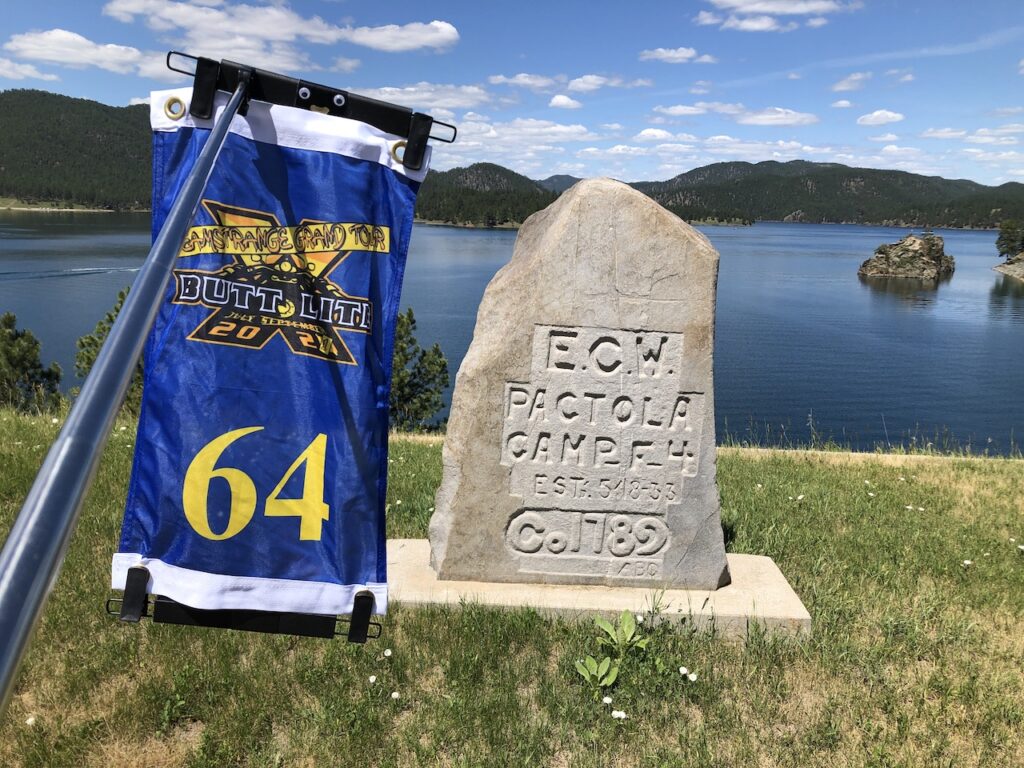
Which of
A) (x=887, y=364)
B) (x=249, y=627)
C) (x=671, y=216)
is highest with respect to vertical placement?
(x=671, y=216)

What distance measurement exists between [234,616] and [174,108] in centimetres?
202

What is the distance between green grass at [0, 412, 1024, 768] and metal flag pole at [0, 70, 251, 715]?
2.86m

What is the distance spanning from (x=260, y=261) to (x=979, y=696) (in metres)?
4.54

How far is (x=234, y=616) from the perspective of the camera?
3.04m

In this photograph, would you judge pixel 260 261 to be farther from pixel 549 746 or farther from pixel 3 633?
pixel 549 746

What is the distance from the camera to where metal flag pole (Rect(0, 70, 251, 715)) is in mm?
1026

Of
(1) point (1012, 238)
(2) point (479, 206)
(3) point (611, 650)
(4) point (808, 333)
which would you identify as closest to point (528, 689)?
(3) point (611, 650)

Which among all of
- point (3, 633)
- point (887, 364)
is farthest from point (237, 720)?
point (887, 364)

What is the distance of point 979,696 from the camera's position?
425 centimetres

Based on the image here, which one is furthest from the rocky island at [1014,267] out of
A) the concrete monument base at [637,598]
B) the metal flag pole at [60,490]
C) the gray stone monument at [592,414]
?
the metal flag pole at [60,490]

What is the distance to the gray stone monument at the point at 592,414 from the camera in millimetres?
5043

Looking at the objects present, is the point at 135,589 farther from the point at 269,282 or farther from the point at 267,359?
the point at 269,282

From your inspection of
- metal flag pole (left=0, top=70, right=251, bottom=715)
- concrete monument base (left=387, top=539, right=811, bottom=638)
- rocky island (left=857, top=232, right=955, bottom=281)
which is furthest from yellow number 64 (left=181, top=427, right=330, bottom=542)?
rocky island (left=857, top=232, right=955, bottom=281)

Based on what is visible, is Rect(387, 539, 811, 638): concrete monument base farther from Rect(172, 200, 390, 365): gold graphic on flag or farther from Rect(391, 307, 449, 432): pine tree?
Rect(391, 307, 449, 432): pine tree
